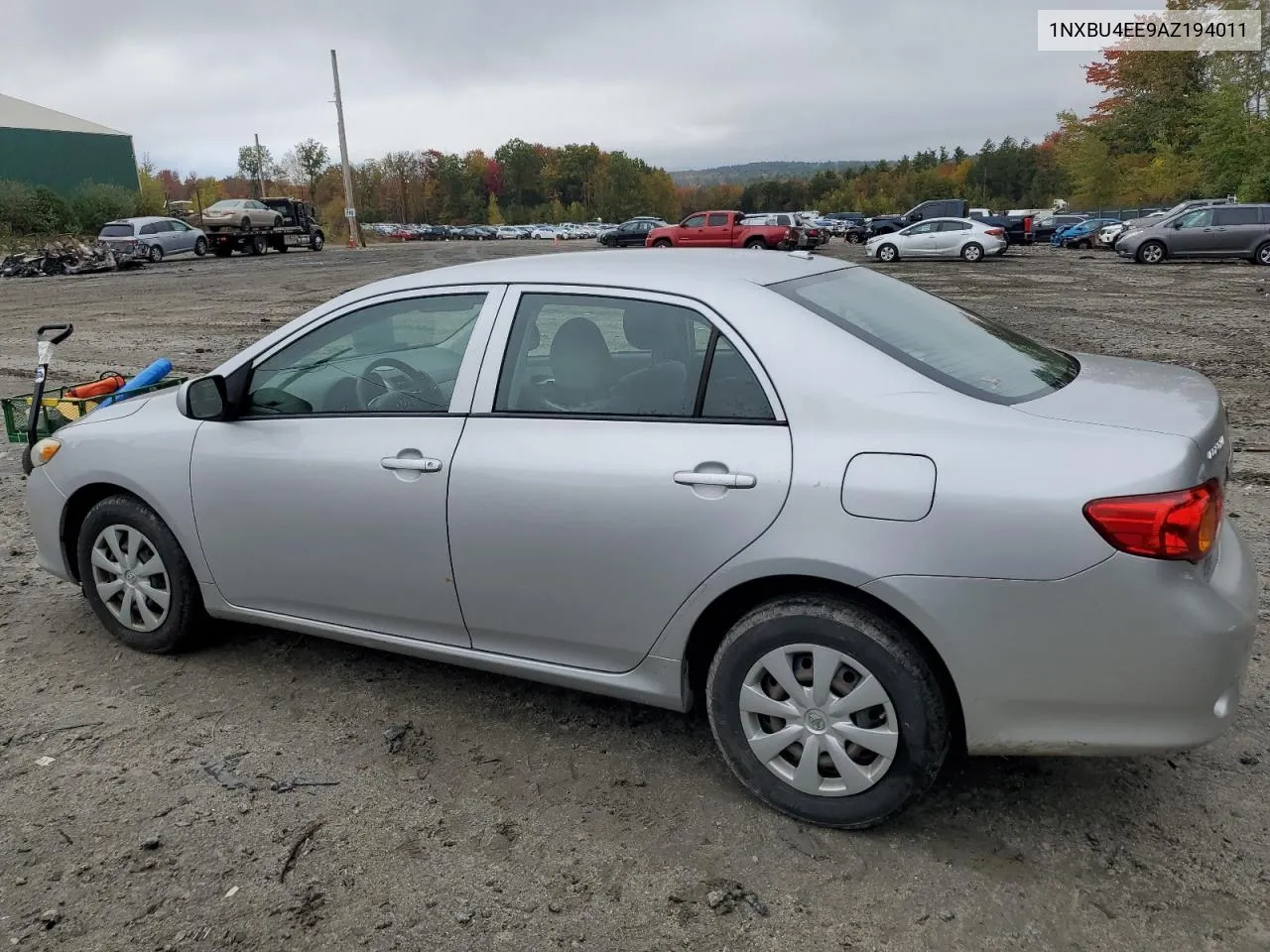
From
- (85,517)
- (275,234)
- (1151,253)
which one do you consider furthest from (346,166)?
(85,517)

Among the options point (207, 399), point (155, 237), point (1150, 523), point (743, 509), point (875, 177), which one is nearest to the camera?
point (1150, 523)

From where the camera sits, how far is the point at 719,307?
10.4 feet

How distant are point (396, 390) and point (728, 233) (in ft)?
97.6

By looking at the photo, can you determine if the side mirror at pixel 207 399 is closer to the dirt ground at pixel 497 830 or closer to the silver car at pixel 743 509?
the silver car at pixel 743 509

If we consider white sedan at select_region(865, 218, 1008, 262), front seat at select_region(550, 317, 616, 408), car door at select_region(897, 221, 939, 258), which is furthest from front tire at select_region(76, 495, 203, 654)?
car door at select_region(897, 221, 939, 258)

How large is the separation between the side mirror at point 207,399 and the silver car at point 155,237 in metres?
34.5

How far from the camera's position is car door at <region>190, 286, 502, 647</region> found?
3.47 meters

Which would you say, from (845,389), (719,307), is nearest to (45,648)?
(719,307)

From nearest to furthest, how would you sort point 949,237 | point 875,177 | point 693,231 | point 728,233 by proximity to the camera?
1. point 949,237
2. point 728,233
3. point 693,231
4. point 875,177

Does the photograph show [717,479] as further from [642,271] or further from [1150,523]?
[1150,523]

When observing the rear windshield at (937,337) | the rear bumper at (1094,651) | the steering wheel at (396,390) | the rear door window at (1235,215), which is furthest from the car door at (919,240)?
the rear bumper at (1094,651)

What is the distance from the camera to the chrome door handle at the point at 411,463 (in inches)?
133

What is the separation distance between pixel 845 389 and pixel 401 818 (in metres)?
1.82

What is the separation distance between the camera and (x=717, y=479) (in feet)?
9.60
